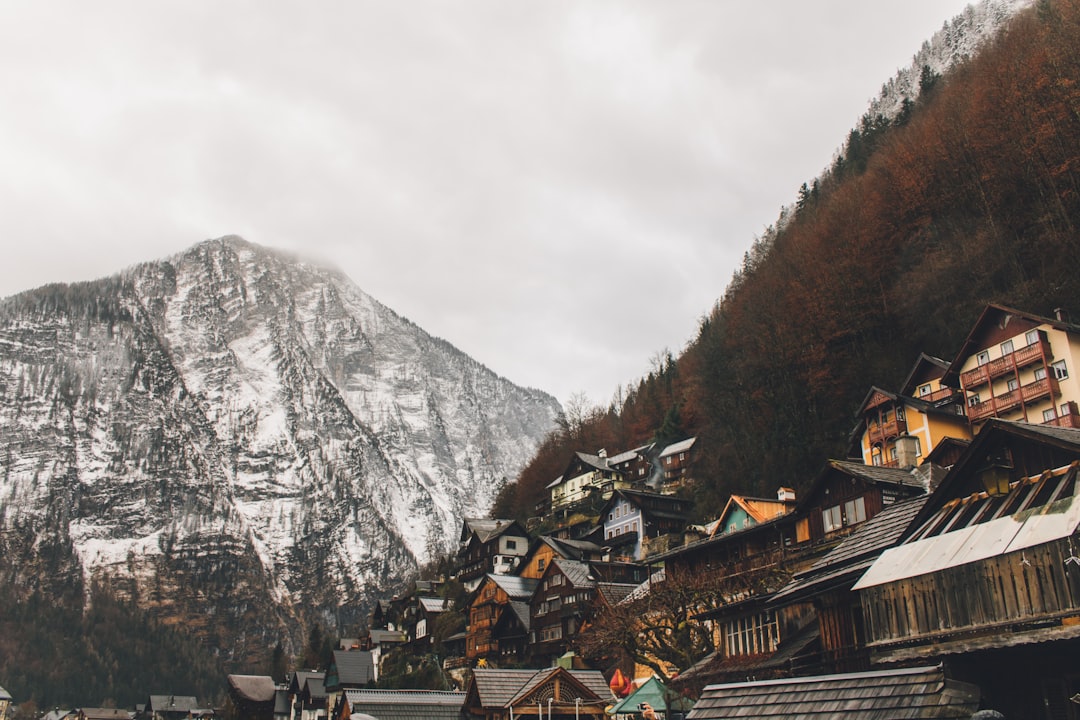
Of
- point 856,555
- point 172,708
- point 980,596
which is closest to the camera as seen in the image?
point 980,596

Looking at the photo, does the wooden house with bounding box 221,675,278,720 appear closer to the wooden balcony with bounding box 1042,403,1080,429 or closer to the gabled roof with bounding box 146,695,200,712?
the gabled roof with bounding box 146,695,200,712

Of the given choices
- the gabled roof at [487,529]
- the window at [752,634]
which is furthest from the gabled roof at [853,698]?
the gabled roof at [487,529]

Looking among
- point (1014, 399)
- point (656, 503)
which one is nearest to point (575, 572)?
point (656, 503)

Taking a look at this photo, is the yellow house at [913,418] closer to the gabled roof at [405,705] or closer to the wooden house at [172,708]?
the gabled roof at [405,705]

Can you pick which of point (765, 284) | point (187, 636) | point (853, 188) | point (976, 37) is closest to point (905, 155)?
point (853, 188)

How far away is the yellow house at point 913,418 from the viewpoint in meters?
48.6

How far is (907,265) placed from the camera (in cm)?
6094

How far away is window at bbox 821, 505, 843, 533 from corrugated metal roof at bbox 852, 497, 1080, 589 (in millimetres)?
15887

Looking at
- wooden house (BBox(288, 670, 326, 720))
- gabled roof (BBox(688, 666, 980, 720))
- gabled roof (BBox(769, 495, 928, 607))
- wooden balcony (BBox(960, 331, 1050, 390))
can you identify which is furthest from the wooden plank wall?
wooden house (BBox(288, 670, 326, 720))

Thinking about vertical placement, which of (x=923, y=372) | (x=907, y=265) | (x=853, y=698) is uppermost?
(x=907, y=265)

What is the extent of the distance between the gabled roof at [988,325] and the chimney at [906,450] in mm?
5073

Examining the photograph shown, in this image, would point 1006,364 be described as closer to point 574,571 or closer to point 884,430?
point 884,430

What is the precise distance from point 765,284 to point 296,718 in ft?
203

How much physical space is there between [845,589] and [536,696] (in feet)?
44.8
